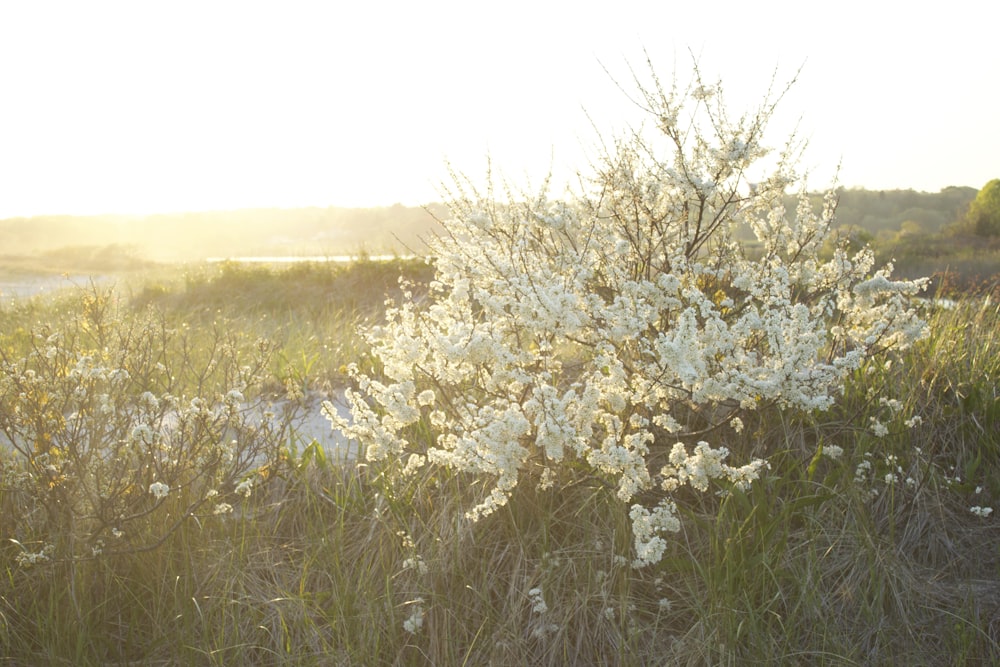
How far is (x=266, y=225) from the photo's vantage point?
56469mm

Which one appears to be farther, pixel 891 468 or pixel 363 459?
pixel 363 459

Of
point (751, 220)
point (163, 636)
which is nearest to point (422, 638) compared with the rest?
point (163, 636)

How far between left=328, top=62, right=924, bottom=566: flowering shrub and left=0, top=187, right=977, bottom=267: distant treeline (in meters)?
26.6

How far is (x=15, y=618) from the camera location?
3438 millimetres

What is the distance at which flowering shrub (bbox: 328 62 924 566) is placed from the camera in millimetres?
3096

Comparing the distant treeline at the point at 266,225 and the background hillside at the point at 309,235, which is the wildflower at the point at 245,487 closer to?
the background hillside at the point at 309,235

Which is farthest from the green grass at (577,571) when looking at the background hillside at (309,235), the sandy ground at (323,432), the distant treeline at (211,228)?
the distant treeline at (211,228)

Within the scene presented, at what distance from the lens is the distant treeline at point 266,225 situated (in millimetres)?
31672

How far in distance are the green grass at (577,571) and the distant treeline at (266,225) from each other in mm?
26609

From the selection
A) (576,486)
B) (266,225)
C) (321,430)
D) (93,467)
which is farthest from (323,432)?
(266,225)

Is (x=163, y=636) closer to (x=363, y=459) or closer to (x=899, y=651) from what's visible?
(x=363, y=459)

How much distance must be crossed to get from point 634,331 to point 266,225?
2238 inches

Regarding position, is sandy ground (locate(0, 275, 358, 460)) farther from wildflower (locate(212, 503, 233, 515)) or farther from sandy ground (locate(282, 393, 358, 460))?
wildflower (locate(212, 503, 233, 515))

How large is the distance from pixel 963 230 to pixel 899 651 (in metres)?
21.3
